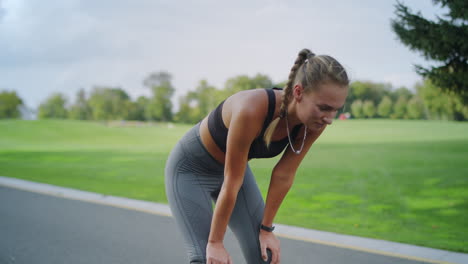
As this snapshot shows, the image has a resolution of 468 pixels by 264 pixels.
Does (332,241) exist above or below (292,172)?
below

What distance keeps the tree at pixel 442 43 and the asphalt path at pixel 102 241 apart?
462 centimetres

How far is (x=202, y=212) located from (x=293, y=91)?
0.90 m

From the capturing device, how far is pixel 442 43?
7145mm

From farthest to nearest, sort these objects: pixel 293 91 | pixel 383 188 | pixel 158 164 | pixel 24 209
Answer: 1. pixel 158 164
2. pixel 383 188
3. pixel 24 209
4. pixel 293 91

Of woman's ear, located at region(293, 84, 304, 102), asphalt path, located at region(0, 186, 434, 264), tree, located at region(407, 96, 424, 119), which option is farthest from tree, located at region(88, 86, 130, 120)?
woman's ear, located at region(293, 84, 304, 102)

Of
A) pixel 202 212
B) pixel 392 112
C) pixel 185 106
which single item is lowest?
pixel 185 106

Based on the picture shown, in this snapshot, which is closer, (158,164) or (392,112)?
(158,164)

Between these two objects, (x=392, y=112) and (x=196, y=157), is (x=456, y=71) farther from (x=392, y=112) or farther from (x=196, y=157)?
(x=392, y=112)

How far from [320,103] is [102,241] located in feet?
12.3

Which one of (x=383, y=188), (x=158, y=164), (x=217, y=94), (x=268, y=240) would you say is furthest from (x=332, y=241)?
(x=217, y=94)

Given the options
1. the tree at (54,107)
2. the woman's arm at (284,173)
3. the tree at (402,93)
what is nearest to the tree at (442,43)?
the woman's arm at (284,173)

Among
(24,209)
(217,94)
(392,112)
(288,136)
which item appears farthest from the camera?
(217,94)

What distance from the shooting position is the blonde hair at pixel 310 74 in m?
1.79

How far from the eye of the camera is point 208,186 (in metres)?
2.46
